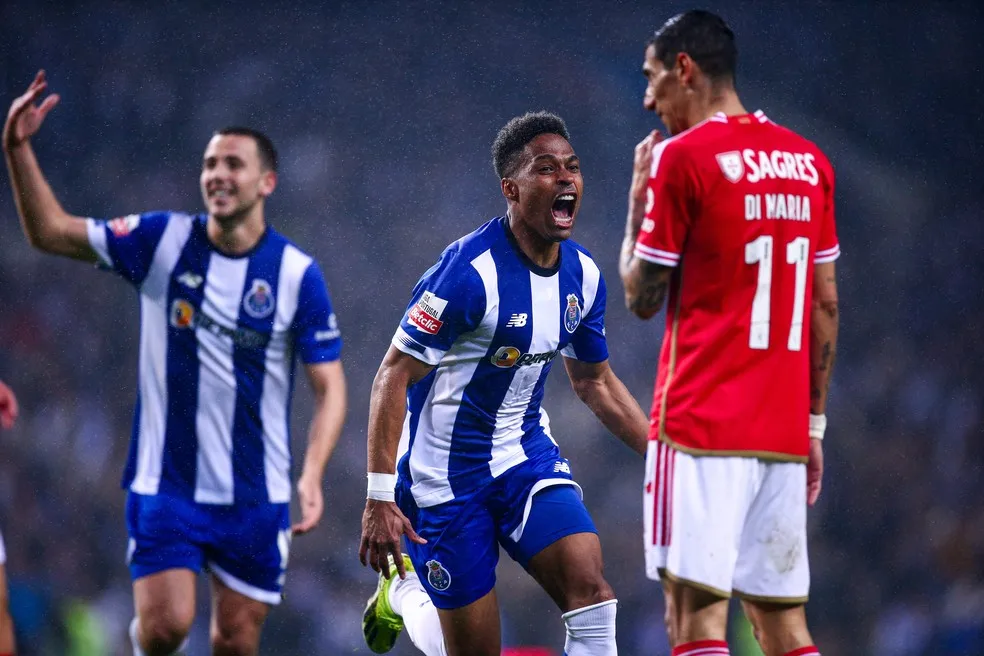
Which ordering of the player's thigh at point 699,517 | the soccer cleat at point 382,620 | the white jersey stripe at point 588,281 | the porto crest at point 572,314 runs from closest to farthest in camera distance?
the player's thigh at point 699,517, the porto crest at point 572,314, the white jersey stripe at point 588,281, the soccer cleat at point 382,620

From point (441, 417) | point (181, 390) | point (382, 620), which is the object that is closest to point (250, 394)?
point (181, 390)

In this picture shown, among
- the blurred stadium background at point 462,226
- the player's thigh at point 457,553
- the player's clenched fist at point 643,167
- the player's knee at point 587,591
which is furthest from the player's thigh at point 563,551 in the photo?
the blurred stadium background at point 462,226

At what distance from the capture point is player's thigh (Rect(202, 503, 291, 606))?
13.1ft

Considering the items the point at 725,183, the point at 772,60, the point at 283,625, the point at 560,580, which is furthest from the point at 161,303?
the point at 772,60

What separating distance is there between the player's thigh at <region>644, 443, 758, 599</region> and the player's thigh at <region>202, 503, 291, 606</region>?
5.49 feet

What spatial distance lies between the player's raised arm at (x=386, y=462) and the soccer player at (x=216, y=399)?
270 millimetres

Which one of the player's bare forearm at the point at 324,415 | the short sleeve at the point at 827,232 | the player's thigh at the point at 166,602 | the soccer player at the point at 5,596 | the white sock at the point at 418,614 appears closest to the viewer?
the short sleeve at the point at 827,232

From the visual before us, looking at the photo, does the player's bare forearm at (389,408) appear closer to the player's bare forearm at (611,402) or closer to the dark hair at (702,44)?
the player's bare forearm at (611,402)

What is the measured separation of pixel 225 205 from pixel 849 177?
5131 mm

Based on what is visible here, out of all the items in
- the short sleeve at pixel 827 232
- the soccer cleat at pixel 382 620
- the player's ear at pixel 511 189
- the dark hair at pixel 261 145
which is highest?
the dark hair at pixel 261 145

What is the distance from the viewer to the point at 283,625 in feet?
23.2

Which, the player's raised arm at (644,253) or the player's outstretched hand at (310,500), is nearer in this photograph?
the player's raised arm at (644,253)

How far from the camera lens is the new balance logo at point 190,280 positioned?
4.06 metres

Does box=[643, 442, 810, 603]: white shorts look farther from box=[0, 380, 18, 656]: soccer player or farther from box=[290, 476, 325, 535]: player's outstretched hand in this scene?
box=[0, 380, 18, 656]: soccer player
